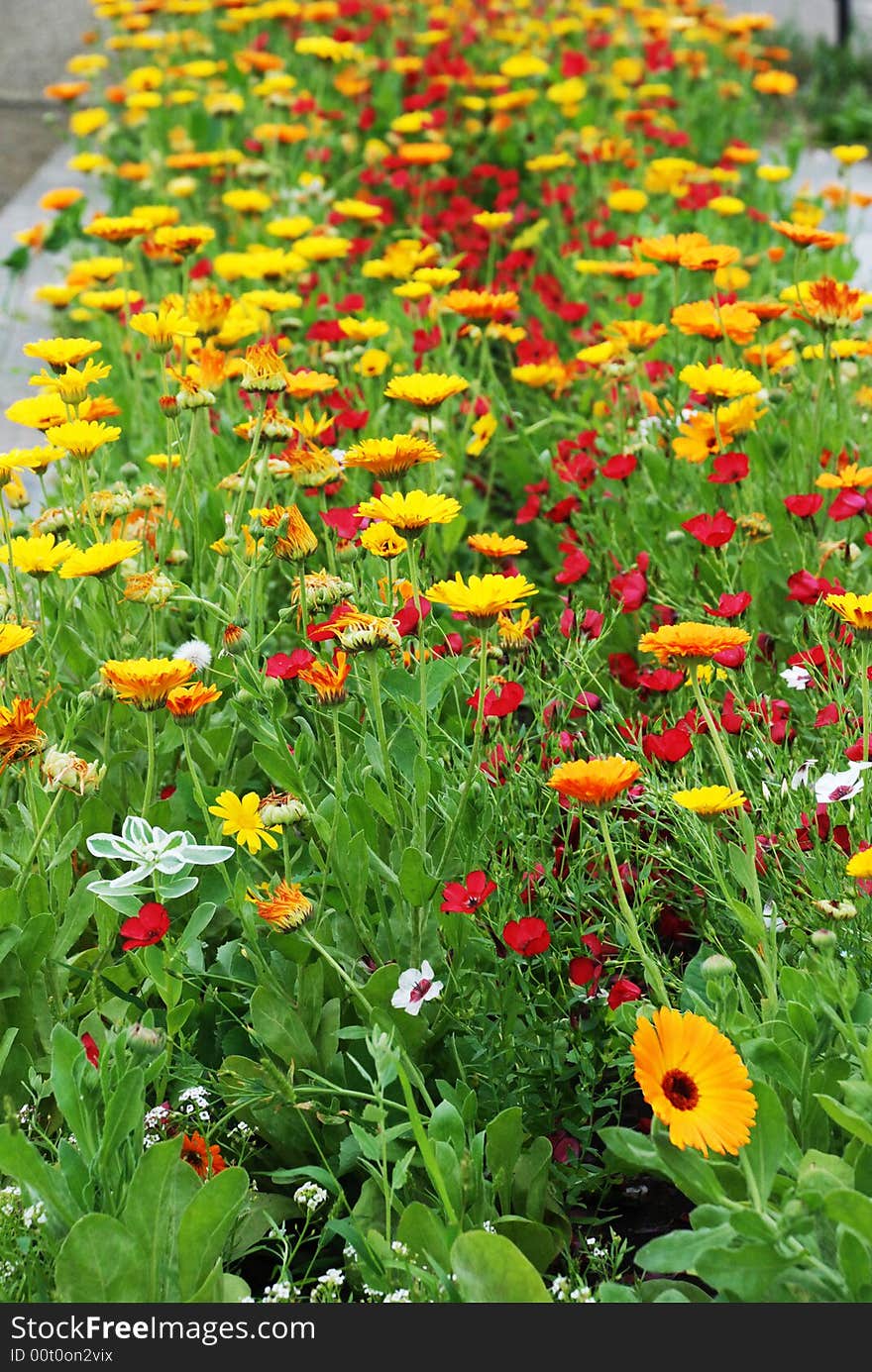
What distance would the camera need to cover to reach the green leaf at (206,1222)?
54.9 inches

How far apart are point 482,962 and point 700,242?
1494mm

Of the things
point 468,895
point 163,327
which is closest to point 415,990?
point 468,895

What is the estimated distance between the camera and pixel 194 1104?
5.56 ft

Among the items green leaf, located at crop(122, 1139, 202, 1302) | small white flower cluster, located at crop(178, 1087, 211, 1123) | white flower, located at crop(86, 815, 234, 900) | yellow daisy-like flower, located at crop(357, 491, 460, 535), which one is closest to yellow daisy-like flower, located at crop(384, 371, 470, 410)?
yellow daisy-like flower, located at crop(357, 491, 460, 535)

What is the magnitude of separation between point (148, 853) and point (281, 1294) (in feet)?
1.46

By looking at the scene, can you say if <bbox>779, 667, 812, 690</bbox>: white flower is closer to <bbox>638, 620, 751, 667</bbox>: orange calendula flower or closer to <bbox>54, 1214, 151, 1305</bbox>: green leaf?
<bbox>638, 620, 751, 667</bbox>: orange calendula flower

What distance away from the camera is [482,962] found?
1.81 metres

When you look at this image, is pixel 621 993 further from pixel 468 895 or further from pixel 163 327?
pixel 163 327

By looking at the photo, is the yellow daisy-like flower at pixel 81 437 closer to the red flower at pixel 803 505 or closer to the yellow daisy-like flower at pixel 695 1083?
the red flower at pixel 803 505

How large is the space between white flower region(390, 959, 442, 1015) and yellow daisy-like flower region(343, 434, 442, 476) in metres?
0.55

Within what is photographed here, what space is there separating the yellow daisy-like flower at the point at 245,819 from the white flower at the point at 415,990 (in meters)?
0.20

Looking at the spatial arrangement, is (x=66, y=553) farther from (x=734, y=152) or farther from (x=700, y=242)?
(x=734, y=152)

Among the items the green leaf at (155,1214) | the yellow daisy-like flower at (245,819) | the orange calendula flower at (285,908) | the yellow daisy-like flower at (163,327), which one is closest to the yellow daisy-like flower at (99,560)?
the yellow daisy-like flower at (245,819)

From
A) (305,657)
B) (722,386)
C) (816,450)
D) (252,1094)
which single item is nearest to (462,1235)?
(252,1094)
